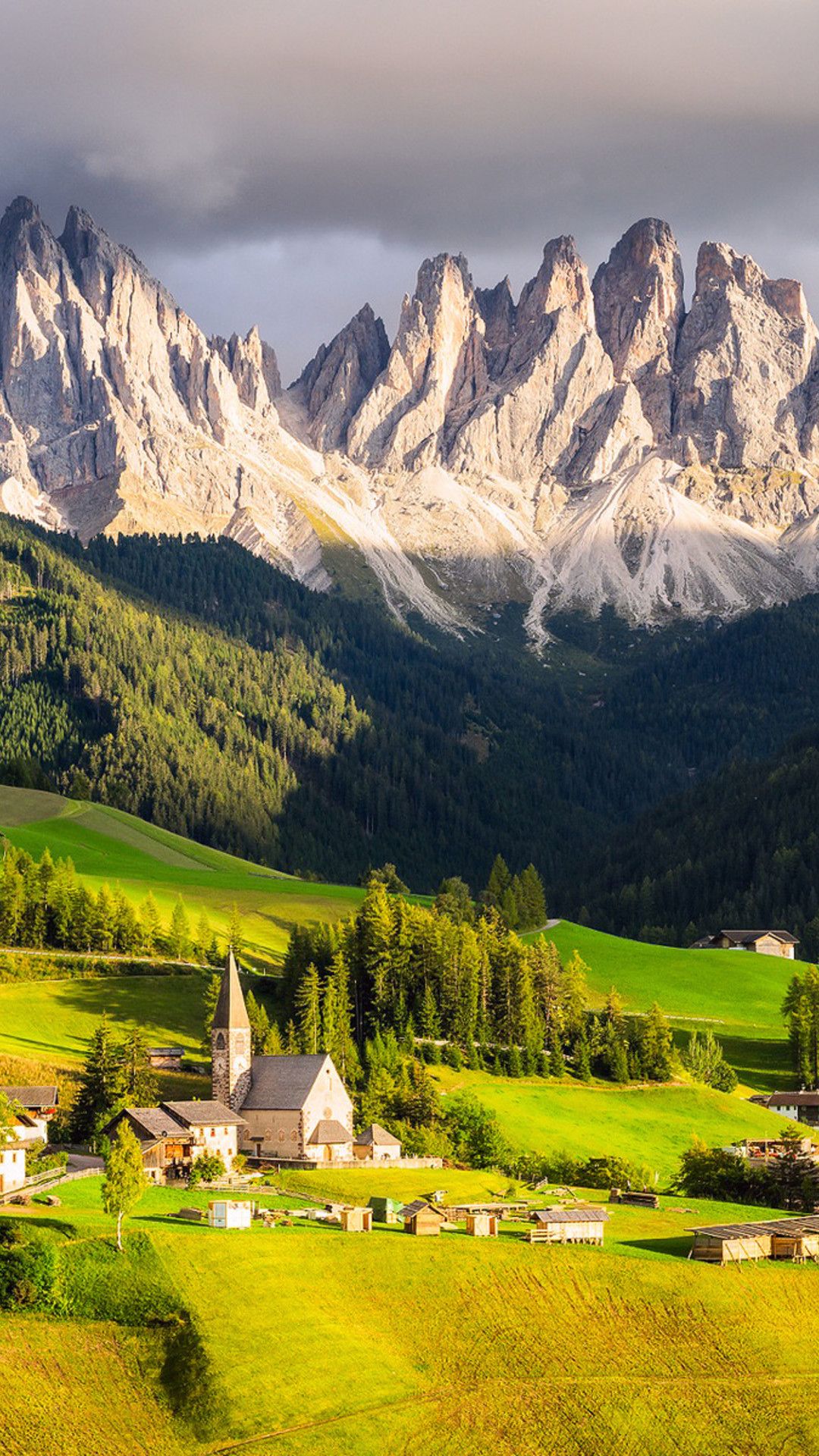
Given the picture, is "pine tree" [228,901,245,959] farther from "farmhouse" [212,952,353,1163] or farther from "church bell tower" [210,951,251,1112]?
"farmhouse" [212,952,353,1163]

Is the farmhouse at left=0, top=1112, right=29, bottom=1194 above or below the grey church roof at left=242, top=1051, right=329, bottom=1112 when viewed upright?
below

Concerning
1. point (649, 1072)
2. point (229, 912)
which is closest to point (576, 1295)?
point (649, 1072)

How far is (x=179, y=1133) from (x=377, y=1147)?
11458 mm

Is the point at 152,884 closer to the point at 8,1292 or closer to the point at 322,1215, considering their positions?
the point at 322,1215

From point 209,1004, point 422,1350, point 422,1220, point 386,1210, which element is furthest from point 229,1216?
point 209,1004

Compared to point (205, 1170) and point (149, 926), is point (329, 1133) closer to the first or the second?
point (205, 1170)

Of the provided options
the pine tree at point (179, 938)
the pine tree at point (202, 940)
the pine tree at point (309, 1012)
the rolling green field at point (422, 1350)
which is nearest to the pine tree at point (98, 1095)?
the pine tree at point (309, 1012)

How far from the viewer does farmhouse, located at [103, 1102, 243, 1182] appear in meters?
96.4

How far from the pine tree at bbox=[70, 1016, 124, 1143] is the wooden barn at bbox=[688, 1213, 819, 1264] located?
33927mm

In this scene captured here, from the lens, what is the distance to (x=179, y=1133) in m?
98.8

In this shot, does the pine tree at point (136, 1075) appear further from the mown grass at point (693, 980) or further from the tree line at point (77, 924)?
the mown grass at point (693, 980)

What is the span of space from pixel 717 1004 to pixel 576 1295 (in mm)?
94649

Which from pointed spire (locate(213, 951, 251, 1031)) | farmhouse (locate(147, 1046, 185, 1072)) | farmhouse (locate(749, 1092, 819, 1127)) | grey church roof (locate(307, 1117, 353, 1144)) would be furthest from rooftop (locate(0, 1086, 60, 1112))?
farmhouse (locate(749, 1092, 819, 1127))

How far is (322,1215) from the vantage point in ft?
282
